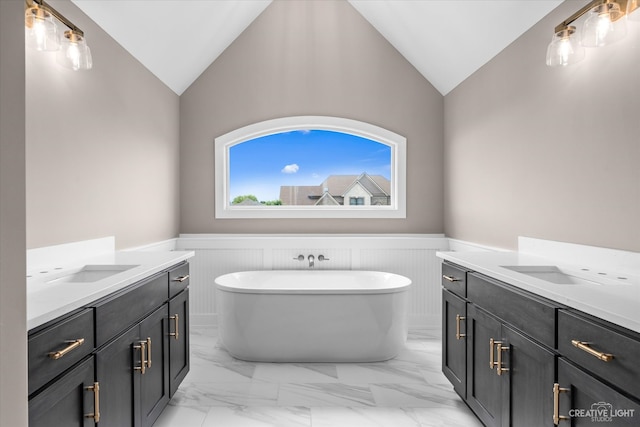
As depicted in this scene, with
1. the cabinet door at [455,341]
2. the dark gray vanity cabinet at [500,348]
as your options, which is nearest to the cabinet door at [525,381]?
the dark gray vanity cabinet at [500,348]

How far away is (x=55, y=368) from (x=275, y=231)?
3.00 m

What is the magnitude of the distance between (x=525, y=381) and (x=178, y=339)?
1855mm

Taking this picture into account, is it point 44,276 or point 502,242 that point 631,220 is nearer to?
point 502,242

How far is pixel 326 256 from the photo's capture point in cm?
406

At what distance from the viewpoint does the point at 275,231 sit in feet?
13.6

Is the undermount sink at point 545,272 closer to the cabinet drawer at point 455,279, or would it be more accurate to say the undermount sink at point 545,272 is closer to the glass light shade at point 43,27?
the cabinet drawer at point 455,279

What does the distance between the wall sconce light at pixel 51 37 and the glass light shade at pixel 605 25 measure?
231 centimetres

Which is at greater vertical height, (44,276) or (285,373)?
(44,276)

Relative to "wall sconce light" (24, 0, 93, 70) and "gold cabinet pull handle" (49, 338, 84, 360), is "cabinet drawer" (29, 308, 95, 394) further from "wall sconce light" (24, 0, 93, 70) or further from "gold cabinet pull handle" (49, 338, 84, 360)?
"wall sconce light" (24, 0, 93, 70)

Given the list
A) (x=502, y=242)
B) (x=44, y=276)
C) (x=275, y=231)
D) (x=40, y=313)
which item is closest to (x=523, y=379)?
(x=502, y=242)

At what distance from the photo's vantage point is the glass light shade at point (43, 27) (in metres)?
1.68

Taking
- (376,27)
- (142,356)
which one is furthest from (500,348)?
(376,27)

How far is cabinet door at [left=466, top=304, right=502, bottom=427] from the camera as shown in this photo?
A: 1.87 m

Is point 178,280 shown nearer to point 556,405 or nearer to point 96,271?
point 96,271
